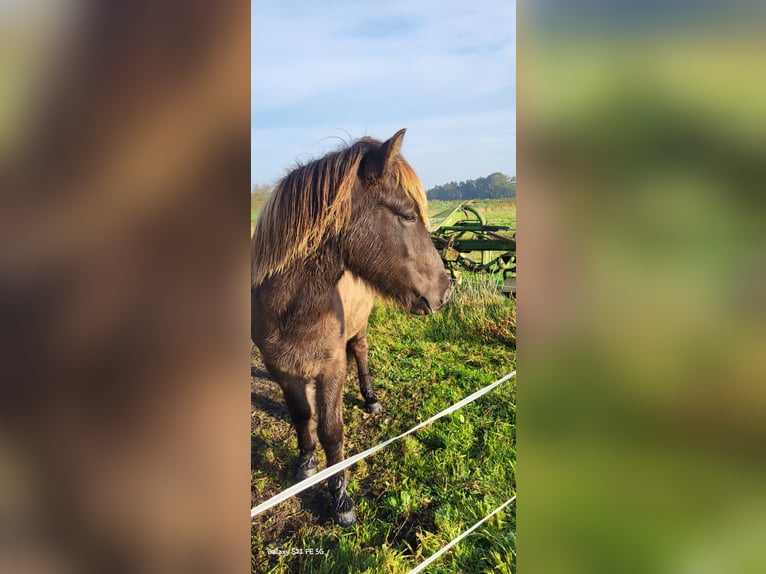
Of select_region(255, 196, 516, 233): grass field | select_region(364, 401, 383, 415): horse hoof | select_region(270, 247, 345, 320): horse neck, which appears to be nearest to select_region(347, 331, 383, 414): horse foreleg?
select_region(364, 401, 383, 415): horse hoof

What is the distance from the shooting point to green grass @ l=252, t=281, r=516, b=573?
3.18ft

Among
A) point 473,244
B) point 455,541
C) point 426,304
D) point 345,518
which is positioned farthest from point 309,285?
point 455,541

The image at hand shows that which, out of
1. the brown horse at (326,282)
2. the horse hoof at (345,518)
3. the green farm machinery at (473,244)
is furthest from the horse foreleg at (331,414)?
the green farm machinery at (473,244)

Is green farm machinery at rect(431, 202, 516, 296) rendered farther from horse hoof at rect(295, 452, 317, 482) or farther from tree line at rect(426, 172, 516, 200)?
horse hoof at rect(295, 452, 317, 482)

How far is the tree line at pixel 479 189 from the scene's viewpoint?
3.18 ft

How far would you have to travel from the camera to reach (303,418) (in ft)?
3.57

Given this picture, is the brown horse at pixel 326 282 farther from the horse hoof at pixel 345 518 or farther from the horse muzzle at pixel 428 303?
the horse hoof at pixel 345 518

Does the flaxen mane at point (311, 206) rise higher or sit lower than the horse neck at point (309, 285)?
higher

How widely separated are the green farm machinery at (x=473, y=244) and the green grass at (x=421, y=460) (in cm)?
5

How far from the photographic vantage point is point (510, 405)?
104 centimetres
